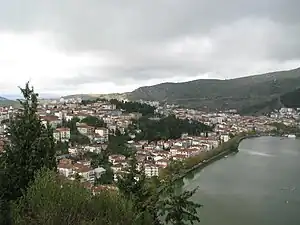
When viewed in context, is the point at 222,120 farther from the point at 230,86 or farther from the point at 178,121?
the point at 230,86

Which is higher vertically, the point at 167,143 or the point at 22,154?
the point at 22,154

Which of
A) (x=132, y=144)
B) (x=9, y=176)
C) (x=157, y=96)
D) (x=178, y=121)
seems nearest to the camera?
(x=9, y=176)

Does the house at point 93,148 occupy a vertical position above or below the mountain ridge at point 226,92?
below

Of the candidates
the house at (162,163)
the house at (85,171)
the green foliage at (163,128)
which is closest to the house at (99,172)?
the house at (85,171)

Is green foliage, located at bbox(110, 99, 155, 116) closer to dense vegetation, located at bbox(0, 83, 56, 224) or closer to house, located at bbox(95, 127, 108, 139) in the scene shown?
house, located at bbox(95, 127, 108, 139)

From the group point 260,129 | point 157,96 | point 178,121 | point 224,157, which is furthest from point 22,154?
point 157,96

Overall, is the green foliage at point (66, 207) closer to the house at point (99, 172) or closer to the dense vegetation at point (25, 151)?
the dense vegetation at point (25, 151)

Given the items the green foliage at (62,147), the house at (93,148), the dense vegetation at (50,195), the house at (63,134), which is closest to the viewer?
the dense vegetation at (50,195)
